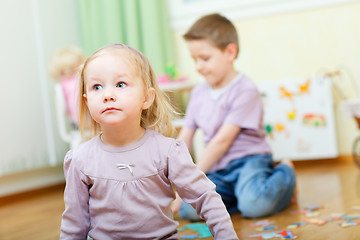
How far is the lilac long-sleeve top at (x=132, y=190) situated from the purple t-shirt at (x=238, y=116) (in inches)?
29.4

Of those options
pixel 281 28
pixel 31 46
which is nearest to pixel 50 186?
pixel 31 46

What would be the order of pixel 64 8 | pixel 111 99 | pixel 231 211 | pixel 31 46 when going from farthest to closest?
pixel 64 8 → pixel 31 46 → pixel 231 211 → pixel 111 99

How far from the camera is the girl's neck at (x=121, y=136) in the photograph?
1056 millimetres

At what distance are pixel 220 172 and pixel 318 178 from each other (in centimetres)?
78

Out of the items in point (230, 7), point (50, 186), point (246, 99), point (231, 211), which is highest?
point (230, 7)

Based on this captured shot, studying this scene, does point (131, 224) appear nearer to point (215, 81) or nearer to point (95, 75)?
point (95, 75)

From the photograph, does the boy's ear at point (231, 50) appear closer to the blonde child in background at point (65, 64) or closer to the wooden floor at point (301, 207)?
the wooden floor at point (301, 207)

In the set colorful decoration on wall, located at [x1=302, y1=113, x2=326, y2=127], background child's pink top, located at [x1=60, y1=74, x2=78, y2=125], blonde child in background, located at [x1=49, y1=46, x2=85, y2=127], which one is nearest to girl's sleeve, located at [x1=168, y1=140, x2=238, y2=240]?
background child's pink top, located at [x1=60, y1=74, x2=78, y2=125]

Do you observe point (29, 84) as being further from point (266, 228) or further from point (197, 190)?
point (197, 190)

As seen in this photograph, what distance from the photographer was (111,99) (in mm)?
992

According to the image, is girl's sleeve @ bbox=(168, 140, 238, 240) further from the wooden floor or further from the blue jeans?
the blue jeans

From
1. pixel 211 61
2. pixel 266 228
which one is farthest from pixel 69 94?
pixel 266 228

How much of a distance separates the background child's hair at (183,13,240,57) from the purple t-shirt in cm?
14

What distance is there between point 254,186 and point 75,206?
78 cm
